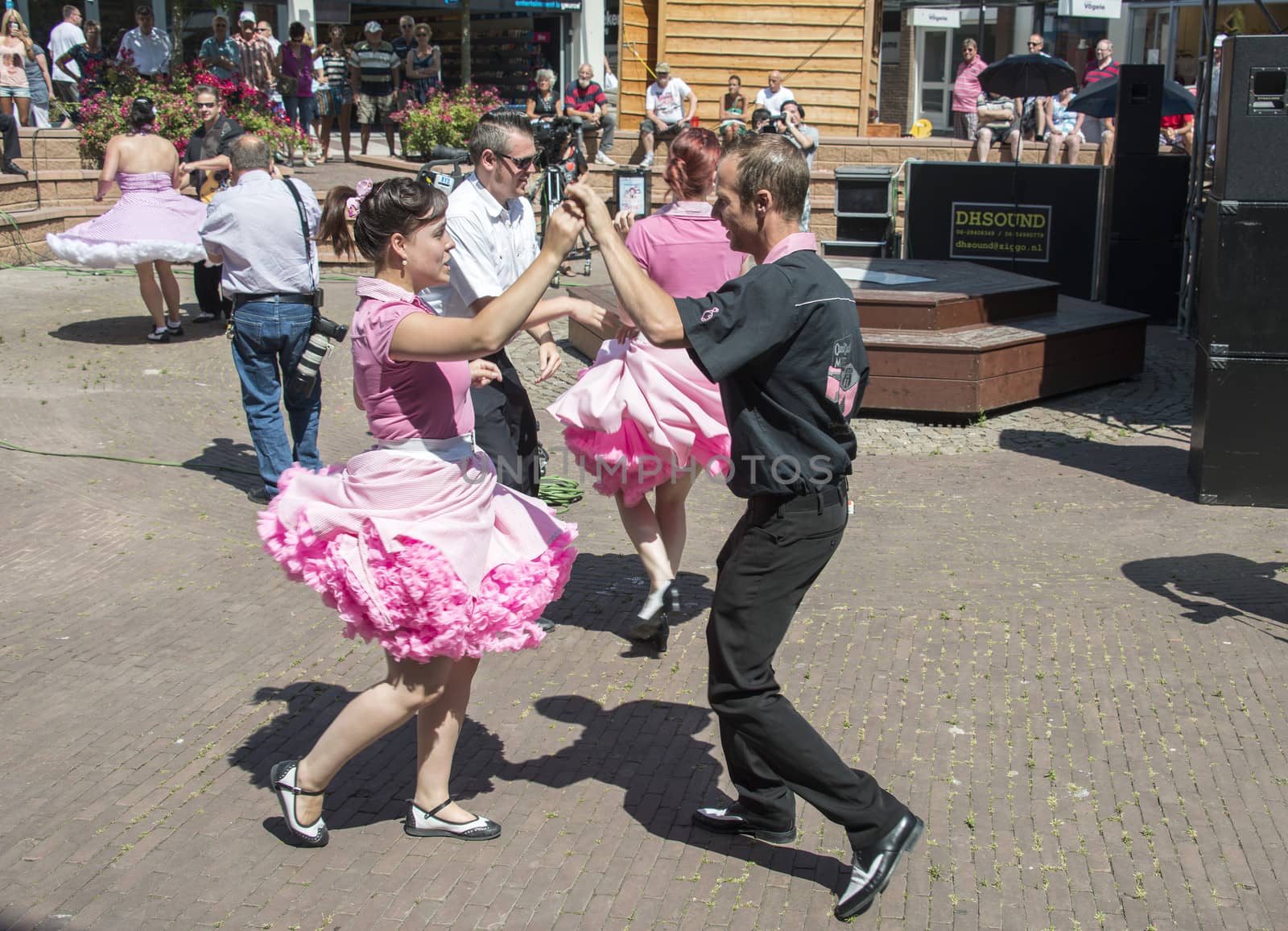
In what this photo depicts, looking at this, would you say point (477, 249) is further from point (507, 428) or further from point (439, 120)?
point (439, 120)

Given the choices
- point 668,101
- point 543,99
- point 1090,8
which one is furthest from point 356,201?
point 1090,8

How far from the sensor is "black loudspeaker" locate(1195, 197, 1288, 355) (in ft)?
24.8

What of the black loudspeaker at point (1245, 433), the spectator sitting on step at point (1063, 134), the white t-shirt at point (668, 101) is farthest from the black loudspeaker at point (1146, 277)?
the white t-shirt at point (668, 101)

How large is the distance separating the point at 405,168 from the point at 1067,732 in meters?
15.6

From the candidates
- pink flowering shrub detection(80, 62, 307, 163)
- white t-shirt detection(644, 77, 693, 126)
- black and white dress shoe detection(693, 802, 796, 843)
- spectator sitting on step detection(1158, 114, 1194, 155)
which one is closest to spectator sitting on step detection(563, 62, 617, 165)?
white t-shirt detection(644, 77, 693, 126)

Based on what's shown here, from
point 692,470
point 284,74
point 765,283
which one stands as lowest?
point 692,470

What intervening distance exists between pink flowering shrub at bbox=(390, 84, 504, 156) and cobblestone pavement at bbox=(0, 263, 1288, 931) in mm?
11468

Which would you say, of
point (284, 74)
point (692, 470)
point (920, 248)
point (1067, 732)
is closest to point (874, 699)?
point (1067, 732)

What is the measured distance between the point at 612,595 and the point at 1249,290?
427 cm

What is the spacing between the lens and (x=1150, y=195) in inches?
530

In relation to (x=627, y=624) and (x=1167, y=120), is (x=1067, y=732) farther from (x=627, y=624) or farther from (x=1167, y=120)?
(x=1167, y=120)

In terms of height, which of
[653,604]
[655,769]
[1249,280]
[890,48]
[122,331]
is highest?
[890,48]

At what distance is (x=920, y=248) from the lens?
50.5ft

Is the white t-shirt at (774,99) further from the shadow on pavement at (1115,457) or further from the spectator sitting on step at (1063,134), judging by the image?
the shadow on pavement at (1115,457)
